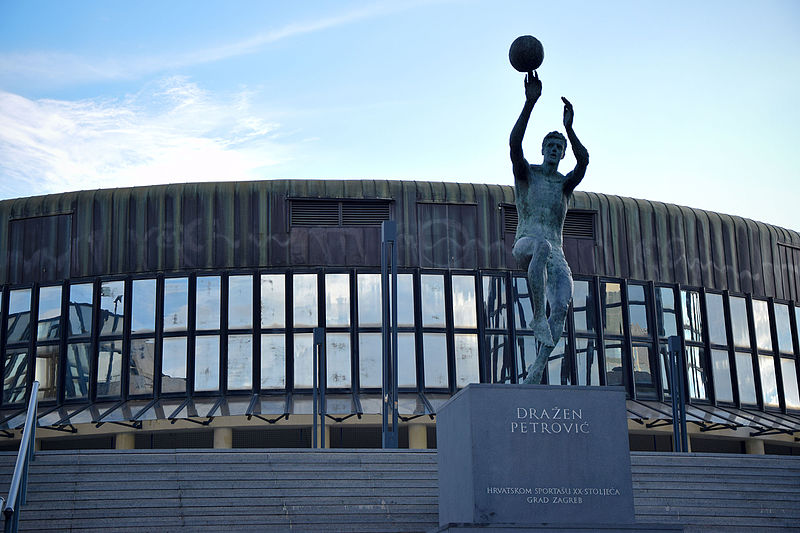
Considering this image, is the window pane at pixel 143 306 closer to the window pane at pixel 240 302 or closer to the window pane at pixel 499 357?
the window pane at pixel 240 302

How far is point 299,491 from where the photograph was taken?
47.6 feet

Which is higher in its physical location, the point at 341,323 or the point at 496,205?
the point at 496,205

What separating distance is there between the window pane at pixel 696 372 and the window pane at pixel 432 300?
7.99 metres

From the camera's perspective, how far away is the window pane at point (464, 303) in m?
31.2

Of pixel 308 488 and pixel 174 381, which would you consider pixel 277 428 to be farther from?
pixel 308 488

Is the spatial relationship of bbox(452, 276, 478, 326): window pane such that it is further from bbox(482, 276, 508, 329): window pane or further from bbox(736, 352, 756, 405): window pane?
bbox(736, 352, 756, 405): window pane

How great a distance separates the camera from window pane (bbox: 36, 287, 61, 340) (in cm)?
3155

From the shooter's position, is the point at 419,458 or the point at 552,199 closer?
the point at 552,199

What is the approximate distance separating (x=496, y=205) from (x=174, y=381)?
10861mm

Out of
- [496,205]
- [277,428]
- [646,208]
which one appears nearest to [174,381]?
[277,428]

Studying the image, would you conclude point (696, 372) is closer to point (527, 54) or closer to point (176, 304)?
point (176, 304)

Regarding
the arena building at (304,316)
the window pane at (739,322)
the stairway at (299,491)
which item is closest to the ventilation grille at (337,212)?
the arena building at (304,316)

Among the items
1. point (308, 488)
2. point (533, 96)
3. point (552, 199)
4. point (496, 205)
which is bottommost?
point (308, 488)

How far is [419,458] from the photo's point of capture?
52.4 ft
